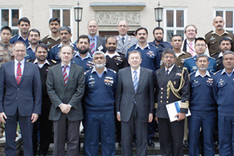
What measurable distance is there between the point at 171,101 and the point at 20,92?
8.67ft

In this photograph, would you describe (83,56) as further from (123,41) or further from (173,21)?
(173,21)

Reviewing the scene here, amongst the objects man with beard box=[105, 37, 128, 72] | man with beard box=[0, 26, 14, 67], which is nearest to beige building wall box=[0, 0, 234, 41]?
man with beard box=[0, 26, 14, 67]

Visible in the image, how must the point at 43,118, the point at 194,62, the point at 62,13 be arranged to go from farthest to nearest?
the point at 62,13 → the point at 194,62 → the point at 43,118

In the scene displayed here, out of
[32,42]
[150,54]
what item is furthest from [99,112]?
[32,42]

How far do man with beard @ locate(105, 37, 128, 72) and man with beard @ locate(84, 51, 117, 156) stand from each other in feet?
2.27

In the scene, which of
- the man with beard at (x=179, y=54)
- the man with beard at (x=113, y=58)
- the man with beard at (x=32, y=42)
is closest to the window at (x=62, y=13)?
the man with beard at (x=32, y=42)

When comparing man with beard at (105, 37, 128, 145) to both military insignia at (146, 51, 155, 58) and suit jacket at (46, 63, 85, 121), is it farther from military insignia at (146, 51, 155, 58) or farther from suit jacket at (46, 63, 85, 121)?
suit jacket at (46, 63, 85, 121)

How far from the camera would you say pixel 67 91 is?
16.7 feet

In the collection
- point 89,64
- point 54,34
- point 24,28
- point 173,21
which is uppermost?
point 173,21

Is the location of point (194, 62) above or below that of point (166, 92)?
above

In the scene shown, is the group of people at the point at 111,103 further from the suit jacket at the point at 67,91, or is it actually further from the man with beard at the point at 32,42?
the man with beard at the point at 32,42

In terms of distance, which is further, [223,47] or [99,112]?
[223,47]

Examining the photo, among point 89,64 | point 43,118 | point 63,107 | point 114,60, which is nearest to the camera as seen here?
point 63,107

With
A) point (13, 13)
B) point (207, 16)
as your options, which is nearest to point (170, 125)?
point (207, 16)
